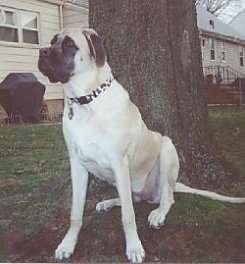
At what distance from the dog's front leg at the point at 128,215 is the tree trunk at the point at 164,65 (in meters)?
0.37

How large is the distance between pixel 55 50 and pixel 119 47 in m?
0.46

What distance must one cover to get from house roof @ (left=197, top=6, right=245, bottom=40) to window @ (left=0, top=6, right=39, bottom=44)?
28.4 inches

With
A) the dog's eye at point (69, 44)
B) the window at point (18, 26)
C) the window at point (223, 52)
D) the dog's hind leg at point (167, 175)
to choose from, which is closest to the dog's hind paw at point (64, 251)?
the dog's hind leg at point (167, 175)

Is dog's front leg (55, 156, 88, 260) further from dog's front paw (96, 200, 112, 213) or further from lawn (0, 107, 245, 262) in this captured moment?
dog's front paw (96, 200, 112, 213)

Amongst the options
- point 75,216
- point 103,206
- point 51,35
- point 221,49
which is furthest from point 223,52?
point 75,216

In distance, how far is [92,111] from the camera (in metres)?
1.64

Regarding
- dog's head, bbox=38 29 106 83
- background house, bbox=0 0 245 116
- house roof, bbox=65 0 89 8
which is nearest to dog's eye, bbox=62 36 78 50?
dog's head, bbox=38 29 106 83

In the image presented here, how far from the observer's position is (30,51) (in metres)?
1.97

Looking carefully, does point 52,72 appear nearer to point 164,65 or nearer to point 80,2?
point 164,65

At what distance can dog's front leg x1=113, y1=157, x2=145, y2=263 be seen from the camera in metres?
1.66

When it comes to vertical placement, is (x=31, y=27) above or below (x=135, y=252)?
above

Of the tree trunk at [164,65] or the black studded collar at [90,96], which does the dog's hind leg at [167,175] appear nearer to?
the tree trunk at [164,65]

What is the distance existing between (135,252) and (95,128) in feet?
1.46

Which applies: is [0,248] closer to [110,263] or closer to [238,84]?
[110,263]
